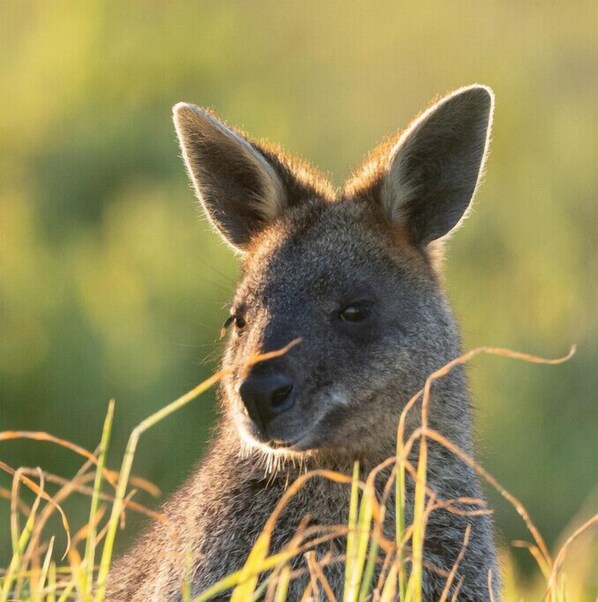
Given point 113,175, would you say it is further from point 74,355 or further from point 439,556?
point 439,556

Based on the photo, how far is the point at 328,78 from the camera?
26.2 metres

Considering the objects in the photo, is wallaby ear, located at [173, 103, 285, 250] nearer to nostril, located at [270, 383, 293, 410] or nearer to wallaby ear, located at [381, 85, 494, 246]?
wallaby ear, located at [381, 85, 494, 246]

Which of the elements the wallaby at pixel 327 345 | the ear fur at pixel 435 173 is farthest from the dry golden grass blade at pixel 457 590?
the ear fur at pixel 435 173

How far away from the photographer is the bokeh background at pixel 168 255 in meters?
12.1

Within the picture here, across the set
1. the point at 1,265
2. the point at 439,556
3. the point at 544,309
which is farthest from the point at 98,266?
the point at 439,556

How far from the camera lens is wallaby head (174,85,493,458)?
5477 millimetres

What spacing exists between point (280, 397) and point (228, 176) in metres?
1.55

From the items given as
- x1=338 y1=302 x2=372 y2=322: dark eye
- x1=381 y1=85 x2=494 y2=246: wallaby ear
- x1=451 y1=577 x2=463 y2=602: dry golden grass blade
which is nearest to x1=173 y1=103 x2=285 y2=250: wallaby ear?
x1=381 y1=85 x2=494 y2=246: wallaby ear

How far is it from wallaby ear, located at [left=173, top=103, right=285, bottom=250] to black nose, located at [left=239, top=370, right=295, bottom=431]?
3.90 feet

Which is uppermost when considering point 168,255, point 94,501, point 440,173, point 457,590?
point 440,173

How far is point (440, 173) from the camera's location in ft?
20.8

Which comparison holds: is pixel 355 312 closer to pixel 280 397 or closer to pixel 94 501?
pixel 280 397

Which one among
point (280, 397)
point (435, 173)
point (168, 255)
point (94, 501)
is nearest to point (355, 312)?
point (280, 397)

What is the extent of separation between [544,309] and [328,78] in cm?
1272
